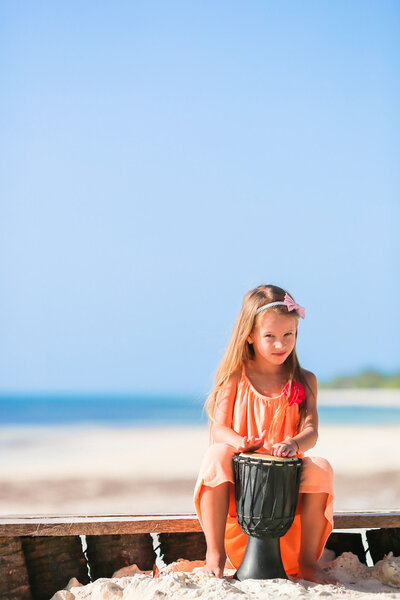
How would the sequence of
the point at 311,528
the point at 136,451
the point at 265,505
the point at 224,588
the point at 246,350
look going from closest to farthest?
1. the point at 224,588
2. the point at 265,505
3. the point at 311,528
4. the point at 246,350
5. the point at 136,451

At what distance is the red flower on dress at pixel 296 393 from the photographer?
2.99 meters

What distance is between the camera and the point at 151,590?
2.39 metres

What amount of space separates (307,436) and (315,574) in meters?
0.50

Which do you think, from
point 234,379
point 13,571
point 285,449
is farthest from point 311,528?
point 13,571

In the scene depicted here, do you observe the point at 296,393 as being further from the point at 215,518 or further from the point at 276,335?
the point at 215,518

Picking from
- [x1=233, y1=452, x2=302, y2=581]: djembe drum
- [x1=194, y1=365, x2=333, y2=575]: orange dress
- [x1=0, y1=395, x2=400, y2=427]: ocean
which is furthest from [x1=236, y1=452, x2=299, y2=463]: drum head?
[x1=0, y1=395, x2=400, y2=427]: ocean

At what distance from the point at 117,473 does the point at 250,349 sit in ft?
32.6

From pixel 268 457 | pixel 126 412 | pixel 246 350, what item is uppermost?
pixel 246 350

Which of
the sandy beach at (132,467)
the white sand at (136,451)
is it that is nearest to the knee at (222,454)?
the sandy beach at (132,467)

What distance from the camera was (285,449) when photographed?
8.89ft

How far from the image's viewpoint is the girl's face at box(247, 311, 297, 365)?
2.94m

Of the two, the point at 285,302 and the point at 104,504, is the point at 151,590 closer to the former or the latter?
the point at 285,302

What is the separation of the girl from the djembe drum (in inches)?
2.3

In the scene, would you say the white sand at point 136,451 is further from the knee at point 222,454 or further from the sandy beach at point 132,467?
the knee at point 222,454
